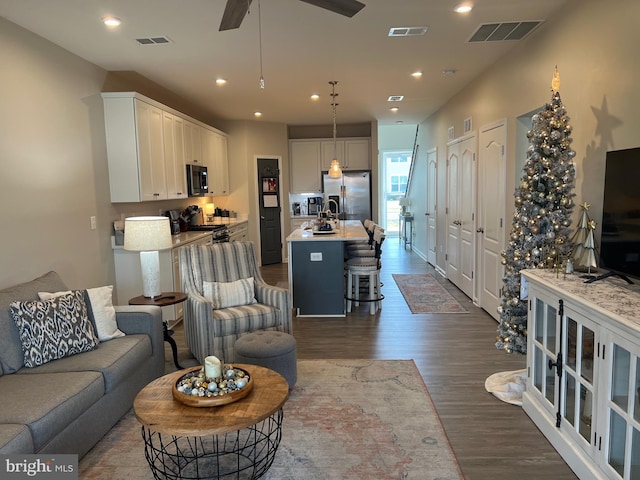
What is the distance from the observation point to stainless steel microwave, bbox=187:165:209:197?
6.24 m

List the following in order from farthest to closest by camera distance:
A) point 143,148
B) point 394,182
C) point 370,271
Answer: point 394,182 < point 370,271 < point 143,148

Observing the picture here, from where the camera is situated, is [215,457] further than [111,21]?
No

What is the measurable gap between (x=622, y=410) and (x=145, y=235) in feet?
11.1

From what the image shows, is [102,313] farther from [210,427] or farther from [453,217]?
[453,217]

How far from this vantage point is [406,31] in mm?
3797

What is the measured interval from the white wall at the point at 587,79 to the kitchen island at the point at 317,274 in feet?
6.22

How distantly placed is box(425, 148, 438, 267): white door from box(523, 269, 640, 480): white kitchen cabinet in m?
5.44

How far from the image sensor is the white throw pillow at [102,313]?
10.0ft

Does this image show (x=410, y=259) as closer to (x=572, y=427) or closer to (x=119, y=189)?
(x=119, y=189)

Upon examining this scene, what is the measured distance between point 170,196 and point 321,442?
12.9ft

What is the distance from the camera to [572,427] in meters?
2.35

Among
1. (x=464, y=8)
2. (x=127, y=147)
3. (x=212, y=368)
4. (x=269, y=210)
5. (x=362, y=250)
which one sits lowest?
(x=212, y=368)

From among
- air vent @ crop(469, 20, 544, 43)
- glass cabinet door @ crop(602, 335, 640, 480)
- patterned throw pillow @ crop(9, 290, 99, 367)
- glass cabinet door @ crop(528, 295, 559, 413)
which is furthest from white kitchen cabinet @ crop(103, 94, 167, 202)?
glass cabinet door @ crop(602, 335, 640, 480)

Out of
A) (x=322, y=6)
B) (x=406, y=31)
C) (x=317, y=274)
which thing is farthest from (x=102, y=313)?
(x=406, y=31)
